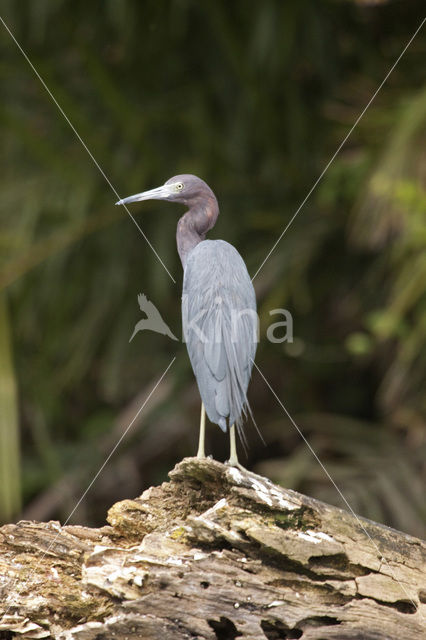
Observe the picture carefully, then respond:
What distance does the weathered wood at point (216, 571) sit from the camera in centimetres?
230

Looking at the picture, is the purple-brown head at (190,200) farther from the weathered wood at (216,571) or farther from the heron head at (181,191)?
the weathered wood at (216,571)

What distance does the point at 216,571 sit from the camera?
2363 mm

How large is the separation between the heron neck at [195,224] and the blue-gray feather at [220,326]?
9 cm

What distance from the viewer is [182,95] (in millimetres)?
5875

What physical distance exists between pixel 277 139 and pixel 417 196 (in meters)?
1.83

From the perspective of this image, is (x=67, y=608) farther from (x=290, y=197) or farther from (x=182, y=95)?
(x=182, y=95)

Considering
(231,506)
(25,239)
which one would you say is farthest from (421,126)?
(231,506)

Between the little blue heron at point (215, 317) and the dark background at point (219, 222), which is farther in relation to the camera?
the dark background at point (219, 222)

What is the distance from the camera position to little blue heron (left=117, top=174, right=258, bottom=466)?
2.78m

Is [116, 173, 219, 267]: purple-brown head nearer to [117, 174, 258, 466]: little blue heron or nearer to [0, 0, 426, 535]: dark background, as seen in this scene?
[117, 174, 258, 466]: little blue heron

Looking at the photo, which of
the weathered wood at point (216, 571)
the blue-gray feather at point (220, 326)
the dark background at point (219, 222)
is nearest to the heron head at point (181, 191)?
the blue-gray feather at point (220, 326)

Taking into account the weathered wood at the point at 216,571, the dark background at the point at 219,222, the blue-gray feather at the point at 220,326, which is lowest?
the weathered wood at the point at 216,571

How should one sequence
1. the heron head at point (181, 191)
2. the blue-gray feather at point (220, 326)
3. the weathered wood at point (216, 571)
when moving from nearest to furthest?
the weathered wood at point (216, 571) → the blue-gray feather at point (220, 326) → the heron head at point (181, 191)

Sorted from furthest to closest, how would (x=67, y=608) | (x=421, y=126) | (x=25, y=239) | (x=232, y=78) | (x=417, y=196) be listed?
(x=232, y=78)
(x=25, y=239)
(x=421, y=126)
(x=417, y=196)
(x=67, y=608)
